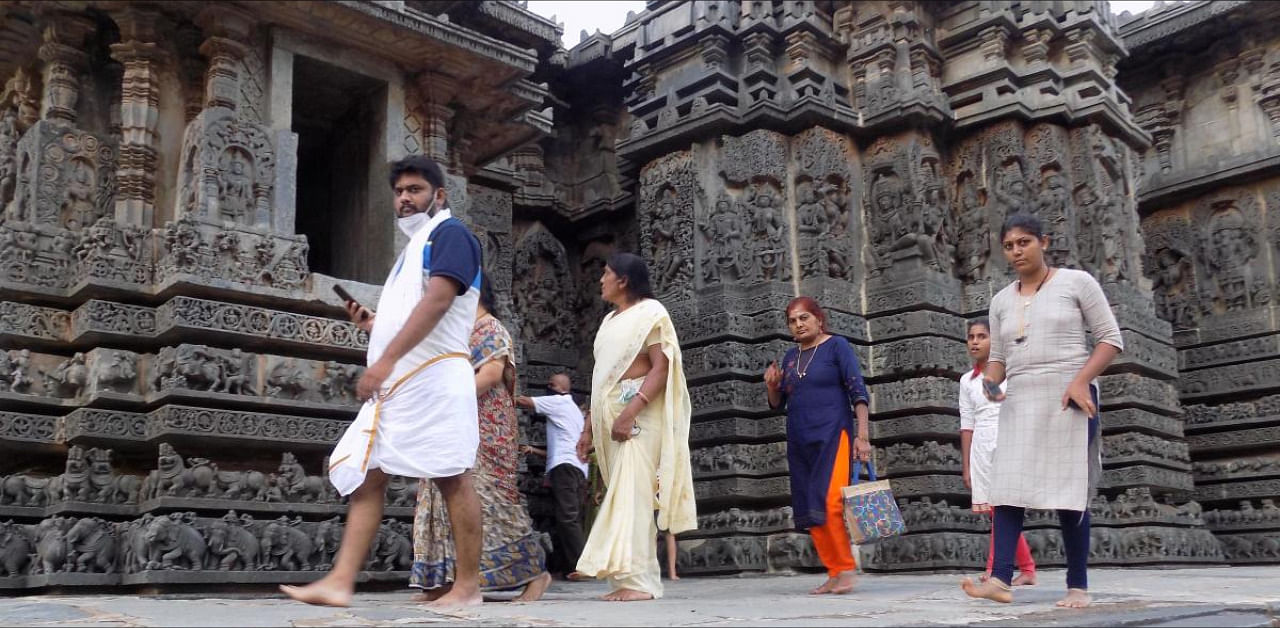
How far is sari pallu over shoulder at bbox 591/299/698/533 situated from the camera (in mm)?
6062

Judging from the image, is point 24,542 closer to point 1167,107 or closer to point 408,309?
point 408,309

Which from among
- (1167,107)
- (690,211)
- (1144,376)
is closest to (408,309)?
(690,211)

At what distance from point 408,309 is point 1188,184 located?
1328cm

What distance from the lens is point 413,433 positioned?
4738 millimetres

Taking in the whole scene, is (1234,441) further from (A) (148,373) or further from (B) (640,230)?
(A) (148,373)

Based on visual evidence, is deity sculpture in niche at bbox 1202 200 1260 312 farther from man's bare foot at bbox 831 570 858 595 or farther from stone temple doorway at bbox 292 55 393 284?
stone temple doorway at bbox 292 55 393 284

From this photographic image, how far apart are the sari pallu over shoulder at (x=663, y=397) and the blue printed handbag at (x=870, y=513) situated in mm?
1043

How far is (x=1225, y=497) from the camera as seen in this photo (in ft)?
46.5

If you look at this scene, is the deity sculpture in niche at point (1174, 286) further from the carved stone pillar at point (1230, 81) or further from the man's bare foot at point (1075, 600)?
the man's bare foot at point (1075, 600)

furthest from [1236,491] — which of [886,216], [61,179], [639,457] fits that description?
[61,179]

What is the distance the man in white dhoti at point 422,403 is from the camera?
4691 mm

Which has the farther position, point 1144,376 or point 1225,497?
point 1225,497

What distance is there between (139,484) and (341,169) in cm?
365

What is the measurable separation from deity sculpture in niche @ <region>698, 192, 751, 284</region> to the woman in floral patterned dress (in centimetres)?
619
